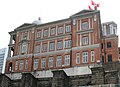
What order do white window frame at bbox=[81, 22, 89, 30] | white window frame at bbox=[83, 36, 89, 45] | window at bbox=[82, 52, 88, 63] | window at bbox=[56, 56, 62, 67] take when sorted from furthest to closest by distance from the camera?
window at bbox=[56, 56, 62, 67], white window frame at bbox=[81, 22, 89, 30], white window frame at bbox=[83, 36, 89, 45], window at bbox=[82, 52, 88, 63]

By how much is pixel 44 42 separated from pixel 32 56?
471cm

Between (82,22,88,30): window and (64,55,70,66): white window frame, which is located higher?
(82,22,88,30): window

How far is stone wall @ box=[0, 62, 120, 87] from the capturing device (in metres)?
27.7

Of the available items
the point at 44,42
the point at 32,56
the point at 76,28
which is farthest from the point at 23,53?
the point at 76,28

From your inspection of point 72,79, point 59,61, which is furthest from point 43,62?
point 72,79

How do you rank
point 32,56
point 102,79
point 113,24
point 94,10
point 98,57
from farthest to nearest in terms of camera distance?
point 113,24 < point 32,56 < point 94,10 < point 98,57 < point 102,79

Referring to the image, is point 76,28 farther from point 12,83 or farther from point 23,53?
point 12,83

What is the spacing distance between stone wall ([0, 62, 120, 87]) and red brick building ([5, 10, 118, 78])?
885 centimetres

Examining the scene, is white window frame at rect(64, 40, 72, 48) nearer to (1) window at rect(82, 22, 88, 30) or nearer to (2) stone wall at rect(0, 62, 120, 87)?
(1) window at rect(82, 22, 88, 30)

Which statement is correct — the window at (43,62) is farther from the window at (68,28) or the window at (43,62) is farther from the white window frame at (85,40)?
the white window frame at (85,40)

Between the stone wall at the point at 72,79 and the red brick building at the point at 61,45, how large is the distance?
8846mm

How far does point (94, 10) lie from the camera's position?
161 ft

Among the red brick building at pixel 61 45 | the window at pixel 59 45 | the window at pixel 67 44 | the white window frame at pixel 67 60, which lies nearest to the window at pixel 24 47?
the red brick building at pixel 61 45

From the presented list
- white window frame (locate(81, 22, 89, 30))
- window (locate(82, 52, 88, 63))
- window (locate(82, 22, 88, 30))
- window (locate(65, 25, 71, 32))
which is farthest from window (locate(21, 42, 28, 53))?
window (locate(82, 52, 88, 63))
